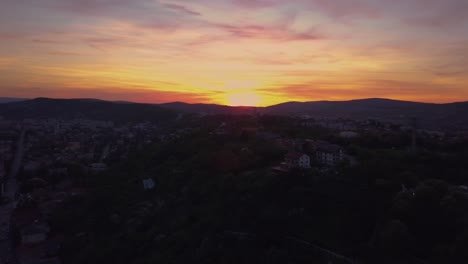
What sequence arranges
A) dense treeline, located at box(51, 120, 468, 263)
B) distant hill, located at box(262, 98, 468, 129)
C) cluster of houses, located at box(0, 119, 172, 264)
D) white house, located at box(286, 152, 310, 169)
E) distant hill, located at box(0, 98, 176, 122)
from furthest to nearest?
distant hill, located at box(0, 98, 176, 122), distant hill, located at box(262, 98, 468, 129), cluster of houses, located at box(0, 119, 172, 264), white house, located at box(286, 152, 310, 169), dense treeline, located at box(51, 120, 468, 263)

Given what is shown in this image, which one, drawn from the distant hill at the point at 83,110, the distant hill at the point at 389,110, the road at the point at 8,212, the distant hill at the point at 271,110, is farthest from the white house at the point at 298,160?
the distant hill at the point at 83,110

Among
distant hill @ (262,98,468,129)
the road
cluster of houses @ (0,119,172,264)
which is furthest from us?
distant hill @ (262,98,468,129)

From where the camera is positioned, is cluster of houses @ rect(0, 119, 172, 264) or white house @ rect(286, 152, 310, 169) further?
cluster of houses @ rect(0, 119, 172, 264)

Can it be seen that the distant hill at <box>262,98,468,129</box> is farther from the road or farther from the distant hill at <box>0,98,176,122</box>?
the road

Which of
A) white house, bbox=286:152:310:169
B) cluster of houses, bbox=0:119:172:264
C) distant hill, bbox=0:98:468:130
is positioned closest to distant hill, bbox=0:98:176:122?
distant hill, bbox=0:98:468:130

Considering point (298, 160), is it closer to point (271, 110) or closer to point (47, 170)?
point (47, 170)
